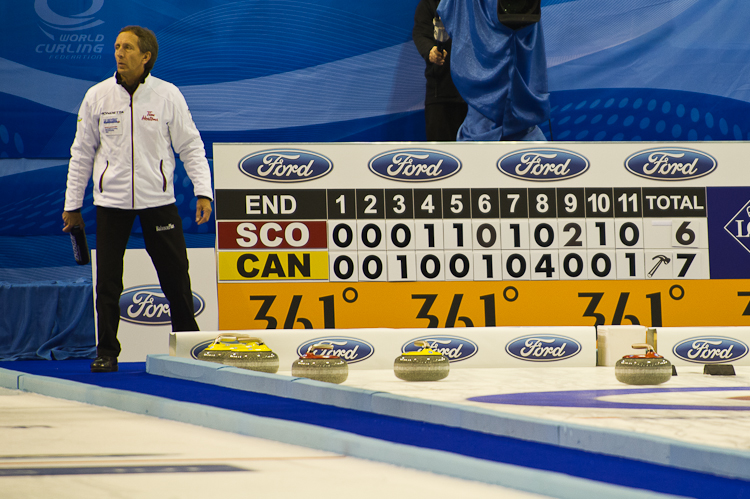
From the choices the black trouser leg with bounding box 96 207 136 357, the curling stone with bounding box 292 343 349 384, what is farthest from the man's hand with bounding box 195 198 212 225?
the curling stone with bounding box 292 343 349 384

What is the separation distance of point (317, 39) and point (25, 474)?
4905 millimetres

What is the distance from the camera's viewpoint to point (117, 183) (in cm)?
352

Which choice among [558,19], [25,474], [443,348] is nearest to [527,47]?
[558,19]

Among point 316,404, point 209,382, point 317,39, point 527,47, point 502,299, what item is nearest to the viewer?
point 316,404

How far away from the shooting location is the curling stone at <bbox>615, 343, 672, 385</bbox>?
3023mm

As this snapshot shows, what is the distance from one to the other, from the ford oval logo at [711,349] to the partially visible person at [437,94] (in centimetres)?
220

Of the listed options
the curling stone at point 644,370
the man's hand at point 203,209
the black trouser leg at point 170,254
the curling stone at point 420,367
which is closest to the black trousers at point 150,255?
the black trouser leg at point 170,254

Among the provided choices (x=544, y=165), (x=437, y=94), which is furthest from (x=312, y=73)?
(x=544, y=165)

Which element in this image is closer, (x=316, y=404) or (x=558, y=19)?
(x=316, y=404)

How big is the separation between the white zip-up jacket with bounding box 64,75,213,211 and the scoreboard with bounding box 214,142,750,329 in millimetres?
450

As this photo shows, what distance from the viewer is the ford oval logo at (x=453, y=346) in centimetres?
377

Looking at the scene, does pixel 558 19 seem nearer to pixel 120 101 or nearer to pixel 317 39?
pixel 317 39

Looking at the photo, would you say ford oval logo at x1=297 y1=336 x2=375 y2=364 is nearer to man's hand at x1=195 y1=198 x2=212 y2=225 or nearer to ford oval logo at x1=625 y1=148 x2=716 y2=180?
man's hand at x1=195 y1=198 x2=212 y2=225

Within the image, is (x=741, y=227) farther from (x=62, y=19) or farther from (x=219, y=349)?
(x=62, y=19)
